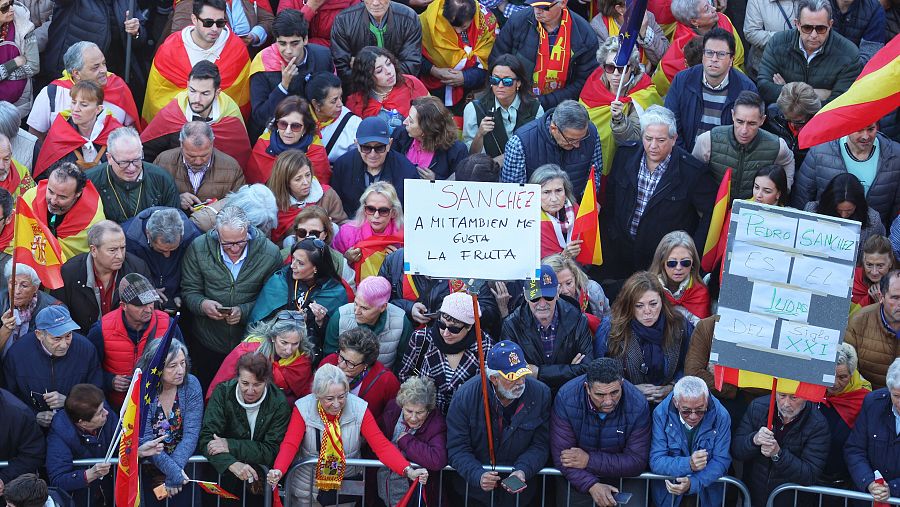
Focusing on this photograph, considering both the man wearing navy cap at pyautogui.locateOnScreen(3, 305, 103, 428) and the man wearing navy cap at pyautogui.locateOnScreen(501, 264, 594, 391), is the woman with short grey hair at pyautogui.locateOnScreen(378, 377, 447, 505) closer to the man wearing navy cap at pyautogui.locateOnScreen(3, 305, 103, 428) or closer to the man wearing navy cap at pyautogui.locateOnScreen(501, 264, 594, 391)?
the man wearing navy cap at pyautogui.locateOnScreen(501, 264, 594, 391)

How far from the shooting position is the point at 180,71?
43.5 feet

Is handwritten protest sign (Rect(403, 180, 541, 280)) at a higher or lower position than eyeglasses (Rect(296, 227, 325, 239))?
higher

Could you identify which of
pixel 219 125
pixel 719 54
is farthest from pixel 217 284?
pixel 719 54

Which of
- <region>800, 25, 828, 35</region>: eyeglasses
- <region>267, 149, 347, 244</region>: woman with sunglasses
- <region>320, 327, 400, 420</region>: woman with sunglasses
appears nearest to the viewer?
<region>320, 327, 400, 420</region>: woman with sunglasses

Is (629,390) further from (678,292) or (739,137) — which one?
(739,137)

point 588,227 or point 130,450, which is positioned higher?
point 588,227

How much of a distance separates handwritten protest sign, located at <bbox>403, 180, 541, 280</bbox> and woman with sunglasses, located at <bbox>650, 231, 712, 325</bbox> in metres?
1.75

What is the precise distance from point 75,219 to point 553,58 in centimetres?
442

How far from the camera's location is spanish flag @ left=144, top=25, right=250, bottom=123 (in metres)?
13.3

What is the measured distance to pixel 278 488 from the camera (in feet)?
34.3

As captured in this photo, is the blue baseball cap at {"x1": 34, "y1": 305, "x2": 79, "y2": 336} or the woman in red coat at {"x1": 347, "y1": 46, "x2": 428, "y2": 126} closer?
the blue baseball cap at {"x1": 34, "y1": 305, "x2": 79, "y2": 336}

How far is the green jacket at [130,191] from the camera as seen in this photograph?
38.6ft

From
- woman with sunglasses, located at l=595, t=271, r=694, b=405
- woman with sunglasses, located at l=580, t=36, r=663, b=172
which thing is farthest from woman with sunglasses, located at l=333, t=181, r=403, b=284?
woman with sunglasses, located at l=580, t=36, r=663, b=172

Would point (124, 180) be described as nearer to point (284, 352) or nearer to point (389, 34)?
point (284, 352)
